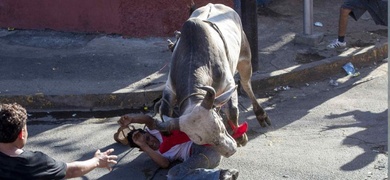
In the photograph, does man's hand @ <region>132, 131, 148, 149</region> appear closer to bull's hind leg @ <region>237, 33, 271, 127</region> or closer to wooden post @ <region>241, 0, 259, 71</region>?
bull's hind leg @ <region>237, 33, 271, 127</region>

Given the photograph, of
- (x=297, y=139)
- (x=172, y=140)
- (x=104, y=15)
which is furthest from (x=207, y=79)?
(x=104, y=15)

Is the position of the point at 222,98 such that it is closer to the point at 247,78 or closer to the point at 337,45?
the point at 247,78

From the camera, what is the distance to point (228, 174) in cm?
639

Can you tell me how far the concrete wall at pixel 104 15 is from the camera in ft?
34.8

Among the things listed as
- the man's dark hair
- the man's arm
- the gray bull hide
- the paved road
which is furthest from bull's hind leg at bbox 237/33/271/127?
the man's arm

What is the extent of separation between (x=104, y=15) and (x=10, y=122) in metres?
6.06

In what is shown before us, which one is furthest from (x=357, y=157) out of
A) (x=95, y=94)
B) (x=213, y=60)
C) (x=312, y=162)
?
(x=95, y=94)

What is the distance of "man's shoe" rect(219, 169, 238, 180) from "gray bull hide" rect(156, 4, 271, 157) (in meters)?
0.14

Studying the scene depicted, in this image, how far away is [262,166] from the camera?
700 cm

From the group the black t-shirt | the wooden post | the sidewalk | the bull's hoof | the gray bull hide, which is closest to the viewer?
the black t-shirt

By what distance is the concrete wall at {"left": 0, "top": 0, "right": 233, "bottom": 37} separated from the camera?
417 inches

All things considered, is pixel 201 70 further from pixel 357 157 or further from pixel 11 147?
pixel 11 147

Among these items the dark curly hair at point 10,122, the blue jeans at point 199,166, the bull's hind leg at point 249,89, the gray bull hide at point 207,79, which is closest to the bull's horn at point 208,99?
the gray bull hide at point 207,79

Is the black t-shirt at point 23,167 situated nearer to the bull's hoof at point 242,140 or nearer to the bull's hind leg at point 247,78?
the bull's hoof at point 242,140
